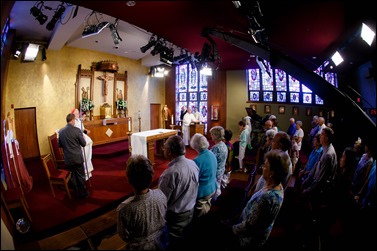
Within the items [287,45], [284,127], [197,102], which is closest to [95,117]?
[197,102]

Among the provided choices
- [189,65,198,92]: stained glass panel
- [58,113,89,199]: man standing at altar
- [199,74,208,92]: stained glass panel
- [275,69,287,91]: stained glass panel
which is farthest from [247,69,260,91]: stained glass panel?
[58,113,89,199]: man standing at altar

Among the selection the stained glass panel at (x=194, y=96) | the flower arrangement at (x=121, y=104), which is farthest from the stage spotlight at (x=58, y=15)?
the stained glass panel at (x=194, y=96)

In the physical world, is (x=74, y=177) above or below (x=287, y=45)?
below

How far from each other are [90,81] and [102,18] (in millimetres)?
3418

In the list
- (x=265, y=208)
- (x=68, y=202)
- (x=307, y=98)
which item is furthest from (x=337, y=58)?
(x=68, y=202)

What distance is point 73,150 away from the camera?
4055 mm

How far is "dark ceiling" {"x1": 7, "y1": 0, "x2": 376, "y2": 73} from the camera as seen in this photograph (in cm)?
332

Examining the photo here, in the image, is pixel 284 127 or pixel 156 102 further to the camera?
pixel 156 102

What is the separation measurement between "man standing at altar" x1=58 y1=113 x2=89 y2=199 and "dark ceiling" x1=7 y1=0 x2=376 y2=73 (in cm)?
210

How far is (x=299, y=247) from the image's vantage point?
2.23 meters

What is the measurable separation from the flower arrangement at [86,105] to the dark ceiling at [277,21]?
4.91 metres

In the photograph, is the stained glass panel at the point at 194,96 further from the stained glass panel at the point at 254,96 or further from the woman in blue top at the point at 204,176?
the woman in blue top at the point at 204,176

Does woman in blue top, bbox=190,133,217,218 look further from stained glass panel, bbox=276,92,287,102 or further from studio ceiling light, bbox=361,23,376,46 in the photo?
stained glass panel, bbox=276,92,287,102

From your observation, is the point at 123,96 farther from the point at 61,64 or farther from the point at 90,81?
the point at 61,64
